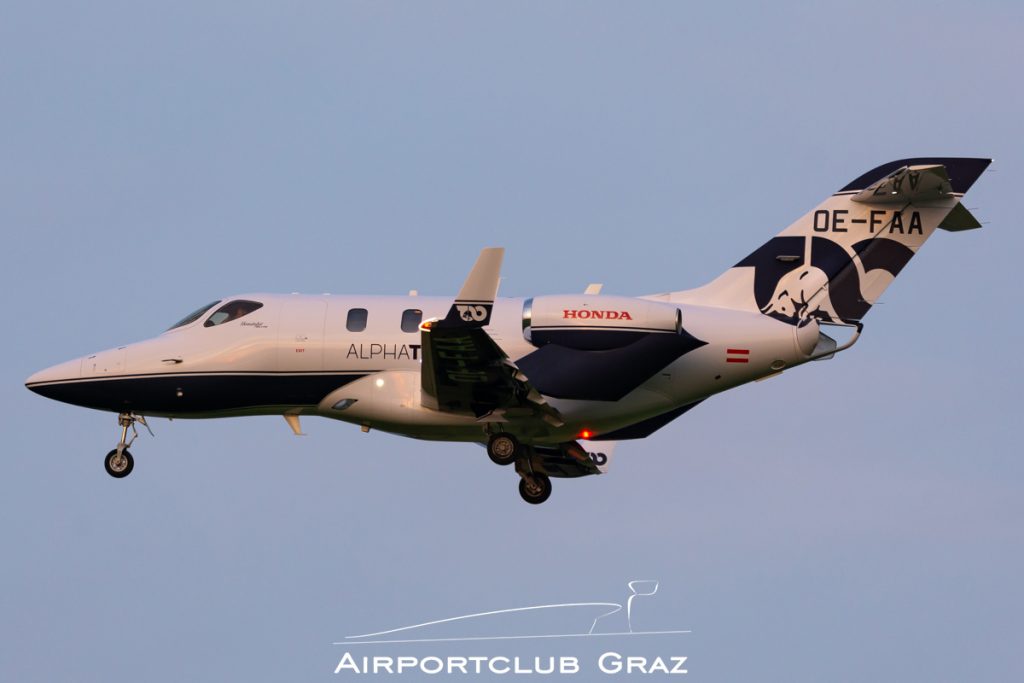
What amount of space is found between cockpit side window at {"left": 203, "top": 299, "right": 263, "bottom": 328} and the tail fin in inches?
291

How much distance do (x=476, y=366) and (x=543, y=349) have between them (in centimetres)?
153

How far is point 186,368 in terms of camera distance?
96.9ft

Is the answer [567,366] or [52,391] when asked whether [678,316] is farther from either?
[52,391]

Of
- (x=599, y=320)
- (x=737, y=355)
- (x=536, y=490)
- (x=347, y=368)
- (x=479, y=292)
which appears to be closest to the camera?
(x=479, y=292)

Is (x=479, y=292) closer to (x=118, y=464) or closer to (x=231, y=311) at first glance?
(x=231, y=311)

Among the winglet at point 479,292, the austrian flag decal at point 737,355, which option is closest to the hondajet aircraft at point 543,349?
the austrian flag decal at point 737,355

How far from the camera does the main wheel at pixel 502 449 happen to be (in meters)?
28.7

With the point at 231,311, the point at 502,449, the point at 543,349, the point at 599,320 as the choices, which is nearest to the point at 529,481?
the point at 502,449

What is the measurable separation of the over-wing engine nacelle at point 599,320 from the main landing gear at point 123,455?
740 cm

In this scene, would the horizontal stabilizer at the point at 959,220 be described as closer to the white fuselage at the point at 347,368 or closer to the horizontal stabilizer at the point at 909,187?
the horizontal stabilizer at the point at 909,187

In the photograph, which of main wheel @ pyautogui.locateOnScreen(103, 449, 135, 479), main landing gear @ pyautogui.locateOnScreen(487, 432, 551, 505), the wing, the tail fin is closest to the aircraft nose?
main wheel @ pyautogui.locateOnScreen(103, 449, 135, 479)

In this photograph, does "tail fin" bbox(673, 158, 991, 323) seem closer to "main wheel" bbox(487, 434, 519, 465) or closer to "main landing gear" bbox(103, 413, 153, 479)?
"main wheel" bbox(487, 434, 519, 465)

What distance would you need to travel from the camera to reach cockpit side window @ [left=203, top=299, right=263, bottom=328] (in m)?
29.7

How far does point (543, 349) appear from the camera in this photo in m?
28.1
